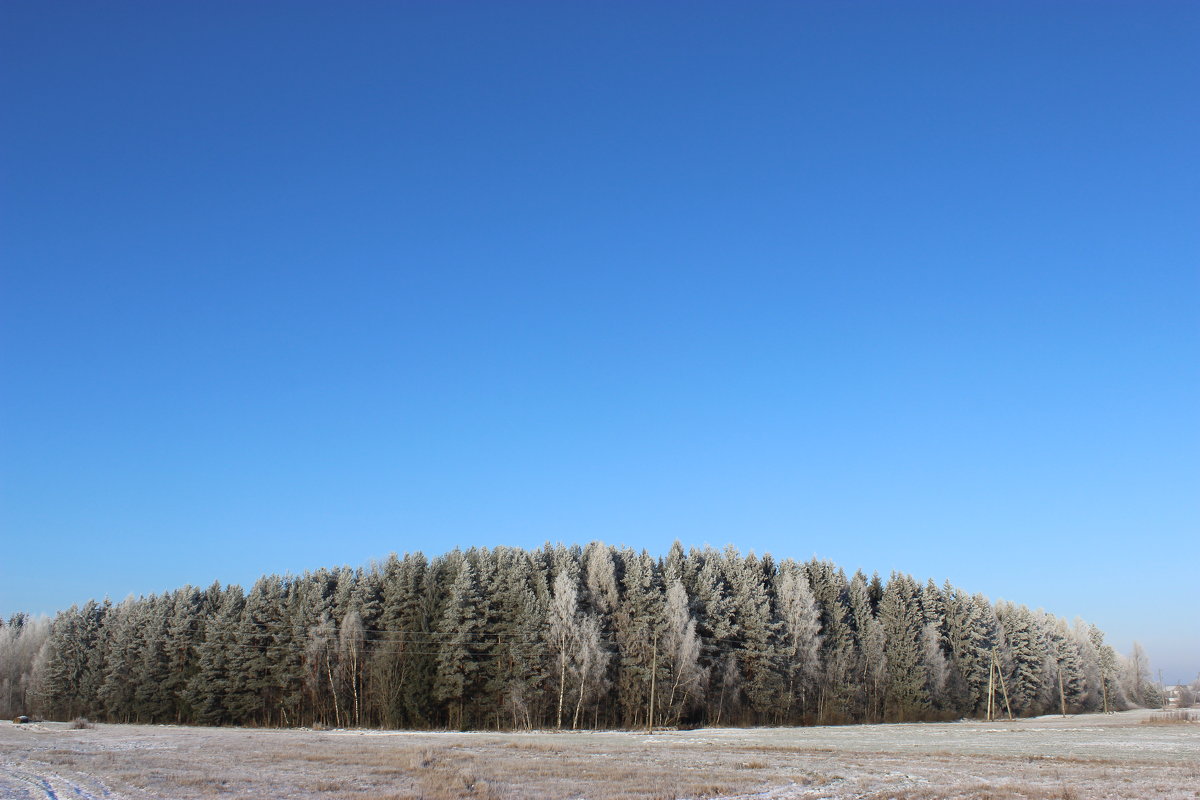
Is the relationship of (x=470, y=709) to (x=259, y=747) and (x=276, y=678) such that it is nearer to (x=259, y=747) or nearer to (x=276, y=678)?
(x=276, y=678)

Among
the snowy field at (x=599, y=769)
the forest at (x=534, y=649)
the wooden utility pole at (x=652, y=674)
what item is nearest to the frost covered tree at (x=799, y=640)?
the forest at (x=534, y=649)

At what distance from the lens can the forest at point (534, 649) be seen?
68562mm

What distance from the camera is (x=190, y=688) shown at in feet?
246

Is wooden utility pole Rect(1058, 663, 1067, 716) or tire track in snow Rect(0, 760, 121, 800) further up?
tire track in snow Rect(0, 760, 121, 800)

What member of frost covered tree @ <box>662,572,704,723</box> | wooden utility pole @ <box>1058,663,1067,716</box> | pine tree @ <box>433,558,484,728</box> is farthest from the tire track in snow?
wooden utility pole @ <box>1058,663,1067,716</box>

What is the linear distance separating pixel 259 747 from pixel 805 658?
51.6m

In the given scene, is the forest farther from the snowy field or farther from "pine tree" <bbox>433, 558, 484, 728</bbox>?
the snowy field

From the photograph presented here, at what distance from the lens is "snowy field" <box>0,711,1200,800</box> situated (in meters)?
22.8

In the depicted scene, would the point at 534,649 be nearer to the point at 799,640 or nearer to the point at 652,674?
the point at 652,674

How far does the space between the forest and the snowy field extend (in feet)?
71.8

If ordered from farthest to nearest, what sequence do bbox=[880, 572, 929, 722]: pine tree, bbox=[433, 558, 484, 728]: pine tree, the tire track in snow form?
bbox=[880, 572, 929, 722]: pine tree, bbox=[433, 558, 484, 728]: pine tree, the tire track in snow

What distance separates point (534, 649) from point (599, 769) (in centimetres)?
3866

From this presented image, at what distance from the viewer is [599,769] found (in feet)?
98.0

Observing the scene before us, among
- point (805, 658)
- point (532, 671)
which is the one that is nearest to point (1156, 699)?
point (805, 658)
